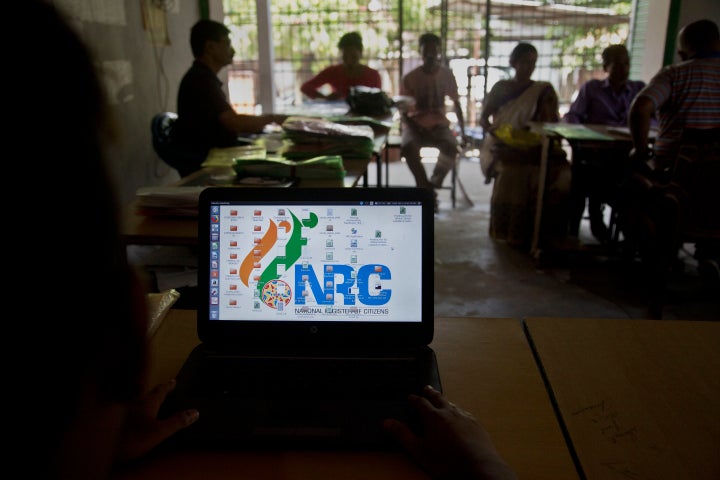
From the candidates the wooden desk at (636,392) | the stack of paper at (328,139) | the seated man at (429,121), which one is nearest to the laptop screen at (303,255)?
the wooden desk at (636,392)

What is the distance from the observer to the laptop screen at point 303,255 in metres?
1.00

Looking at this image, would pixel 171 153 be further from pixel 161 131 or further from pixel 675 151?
pixel 675 151

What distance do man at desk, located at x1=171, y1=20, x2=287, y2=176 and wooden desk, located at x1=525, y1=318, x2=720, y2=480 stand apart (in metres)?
2.19

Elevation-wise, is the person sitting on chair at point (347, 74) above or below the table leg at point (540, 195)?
above

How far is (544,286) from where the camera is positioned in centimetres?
319

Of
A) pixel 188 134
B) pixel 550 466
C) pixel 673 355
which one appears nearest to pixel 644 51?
pixel 188 134

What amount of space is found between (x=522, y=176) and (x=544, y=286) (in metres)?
0.81

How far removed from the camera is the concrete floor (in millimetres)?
2900

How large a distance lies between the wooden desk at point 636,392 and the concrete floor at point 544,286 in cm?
170

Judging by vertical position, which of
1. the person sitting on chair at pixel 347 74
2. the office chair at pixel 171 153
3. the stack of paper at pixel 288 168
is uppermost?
the person sitting on chair at pixel 347 74

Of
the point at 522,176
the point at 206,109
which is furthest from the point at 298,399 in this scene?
the point at 522,176

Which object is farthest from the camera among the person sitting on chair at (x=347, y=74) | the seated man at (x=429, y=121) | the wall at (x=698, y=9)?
the wall at (x=698, y=9)

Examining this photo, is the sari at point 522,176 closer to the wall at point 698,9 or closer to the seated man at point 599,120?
the seated man at point 599,120

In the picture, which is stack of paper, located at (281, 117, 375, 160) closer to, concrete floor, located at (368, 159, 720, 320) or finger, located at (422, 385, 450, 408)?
concrete floor, located at (368, 159, 720, 320)
